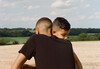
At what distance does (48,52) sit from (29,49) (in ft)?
0.52

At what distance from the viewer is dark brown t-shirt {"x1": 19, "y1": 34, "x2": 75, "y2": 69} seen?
3.41 meters

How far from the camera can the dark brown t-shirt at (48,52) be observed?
134 inches

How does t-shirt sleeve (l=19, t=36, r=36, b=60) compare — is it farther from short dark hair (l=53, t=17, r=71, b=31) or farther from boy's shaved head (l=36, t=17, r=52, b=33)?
short dark hair (l=53, t=17, r=71, b=31)

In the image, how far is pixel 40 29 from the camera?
11.6 ft

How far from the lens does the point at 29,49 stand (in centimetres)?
339

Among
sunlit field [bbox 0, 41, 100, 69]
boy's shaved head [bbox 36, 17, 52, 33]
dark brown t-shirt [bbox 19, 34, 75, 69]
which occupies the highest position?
boy's shaved head [bbox 36, 17, 52, 33]

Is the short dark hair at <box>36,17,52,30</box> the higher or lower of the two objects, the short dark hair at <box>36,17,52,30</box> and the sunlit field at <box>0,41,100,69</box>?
the higher

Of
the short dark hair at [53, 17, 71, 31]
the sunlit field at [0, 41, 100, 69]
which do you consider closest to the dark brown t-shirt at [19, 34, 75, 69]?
the short dark hair at [53, 17, 71, 31]

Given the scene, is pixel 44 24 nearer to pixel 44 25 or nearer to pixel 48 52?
pixel 44 25

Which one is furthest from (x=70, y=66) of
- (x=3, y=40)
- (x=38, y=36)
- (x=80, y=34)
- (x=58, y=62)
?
(x=80, y=34)

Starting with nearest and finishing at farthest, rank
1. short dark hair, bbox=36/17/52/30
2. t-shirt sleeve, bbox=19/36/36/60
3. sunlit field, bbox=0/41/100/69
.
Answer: t-shirt sleeve, bbox=19/36/36/60 < short dark hair, bbox=36/17/52/30 < sunlit field, bbox=0/41/100/69

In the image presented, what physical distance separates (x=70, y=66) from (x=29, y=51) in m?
0.36

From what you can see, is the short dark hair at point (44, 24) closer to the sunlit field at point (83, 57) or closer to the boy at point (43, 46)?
the boy at point (43, 46)

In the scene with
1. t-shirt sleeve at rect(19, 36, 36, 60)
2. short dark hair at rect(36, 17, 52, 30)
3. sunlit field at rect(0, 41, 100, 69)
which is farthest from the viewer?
sunlit field at rect(0, 41, 100, 69)
